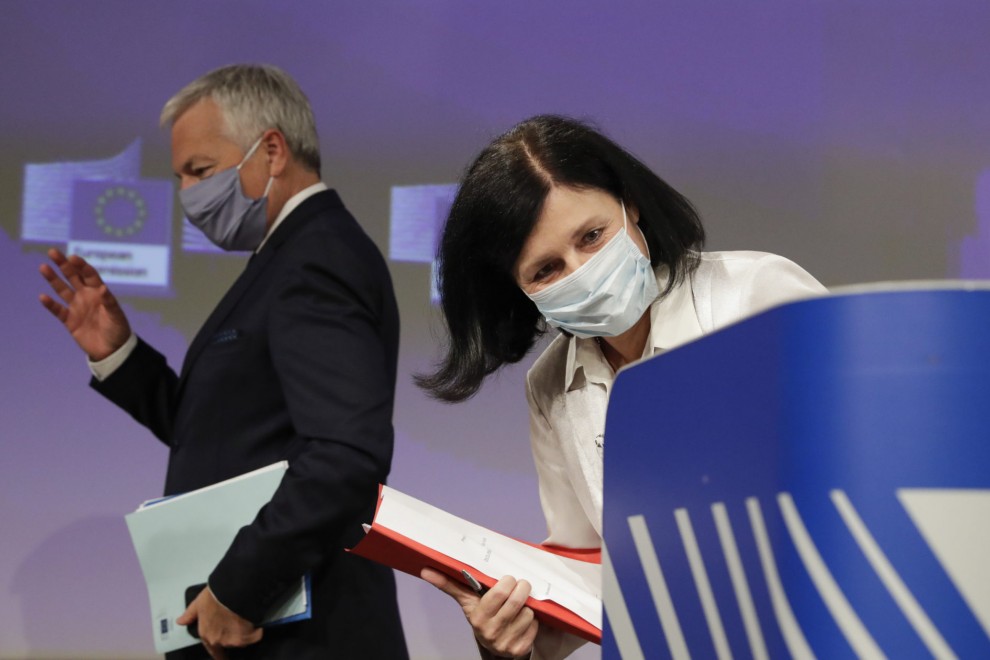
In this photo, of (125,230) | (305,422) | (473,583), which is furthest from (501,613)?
(125,230)

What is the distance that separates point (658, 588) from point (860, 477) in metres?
0.20

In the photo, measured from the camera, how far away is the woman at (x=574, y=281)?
148 cm

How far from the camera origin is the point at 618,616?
0.76m

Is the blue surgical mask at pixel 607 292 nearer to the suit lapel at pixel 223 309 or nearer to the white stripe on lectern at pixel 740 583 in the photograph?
the suit lapel at pixel 223 309

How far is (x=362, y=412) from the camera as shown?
6.23 ft

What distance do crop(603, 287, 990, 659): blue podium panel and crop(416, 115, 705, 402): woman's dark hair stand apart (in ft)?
3.09

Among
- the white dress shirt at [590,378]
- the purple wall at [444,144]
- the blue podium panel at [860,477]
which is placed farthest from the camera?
the purple wall at [444,144]

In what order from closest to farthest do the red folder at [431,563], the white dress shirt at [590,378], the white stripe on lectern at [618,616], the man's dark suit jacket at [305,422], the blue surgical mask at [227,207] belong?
the white stripe on lectern at [618,616]
the red folder at [431,563]
the white dress shirt at [590,378]
the man's dark suit jacket at [305,422]
the blue surgical mask at [227,207]

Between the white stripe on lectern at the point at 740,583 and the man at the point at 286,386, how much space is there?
127cm

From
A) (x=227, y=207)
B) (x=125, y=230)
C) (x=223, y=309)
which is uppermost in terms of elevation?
(x=227, y=207)

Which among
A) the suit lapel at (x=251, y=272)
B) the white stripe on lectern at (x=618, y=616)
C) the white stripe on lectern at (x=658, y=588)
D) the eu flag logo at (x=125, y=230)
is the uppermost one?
the white stripe on lectern at (x=658, y=588)

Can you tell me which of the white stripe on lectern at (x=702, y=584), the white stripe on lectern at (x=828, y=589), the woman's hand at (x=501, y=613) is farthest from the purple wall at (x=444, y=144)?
the white stripe on lectern at (x=828, y=589)

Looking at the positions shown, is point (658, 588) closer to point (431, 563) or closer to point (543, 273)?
point (431, 563)

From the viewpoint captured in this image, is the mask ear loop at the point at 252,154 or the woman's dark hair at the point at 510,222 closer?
the woman's dark hair at the point at 510,222
